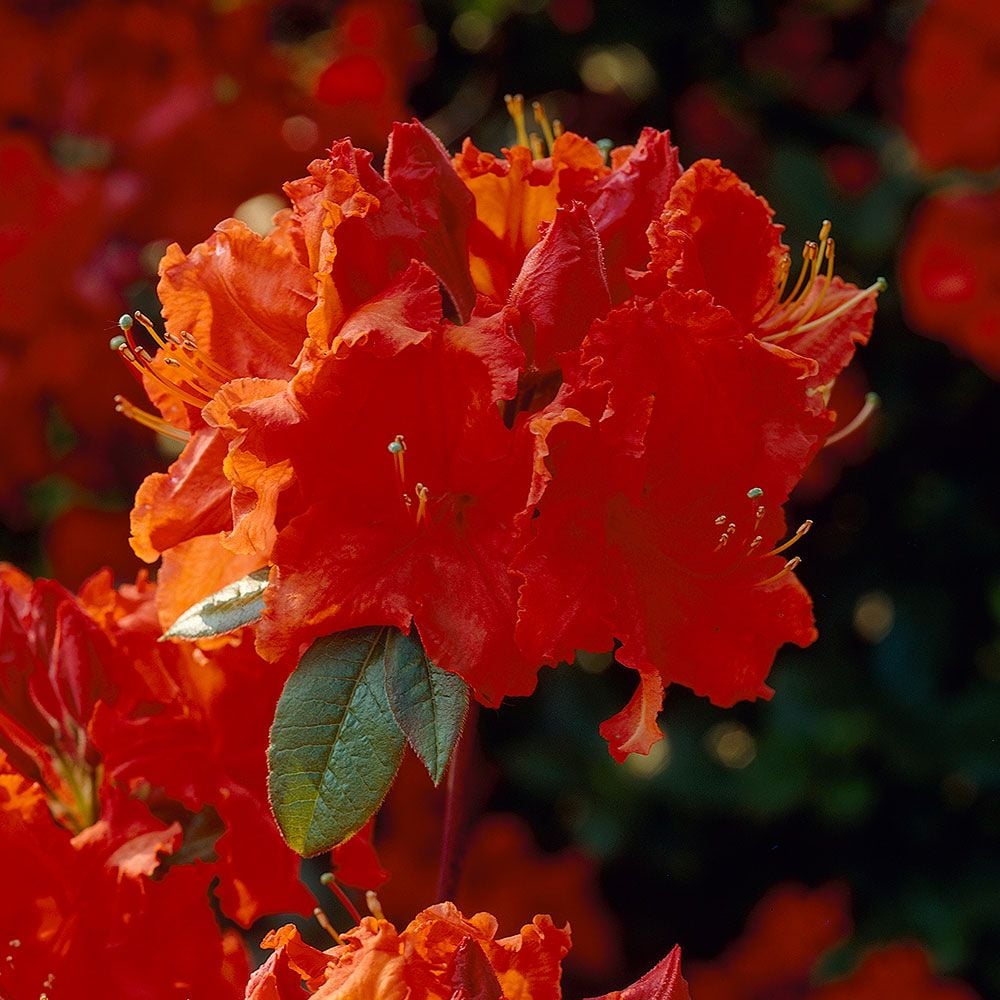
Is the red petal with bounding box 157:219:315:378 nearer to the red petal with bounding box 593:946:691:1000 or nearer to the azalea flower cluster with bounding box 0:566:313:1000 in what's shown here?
the azalea flower cluster with bounding box 0:566:313:1000

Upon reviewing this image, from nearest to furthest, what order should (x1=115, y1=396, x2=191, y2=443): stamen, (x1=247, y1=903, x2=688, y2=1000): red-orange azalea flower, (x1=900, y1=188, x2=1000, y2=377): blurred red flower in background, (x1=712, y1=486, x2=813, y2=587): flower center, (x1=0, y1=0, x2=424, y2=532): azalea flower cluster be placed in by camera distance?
(x1=247, y1=903, x2=688, y2=1000): red-orange azalea flower < (x1=712, y1=486, x2=813, y2=587): flower center < (x1=115, y1=396, x2=191, y2=443): stamen < (x1=0, y1=0, x2=424, y2=532): azalea flower cluster < (x1=900, y1=188, x2=1000, y2=377): blurred red flower in background

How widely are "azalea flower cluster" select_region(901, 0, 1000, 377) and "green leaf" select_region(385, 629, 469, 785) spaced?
122 centimetres

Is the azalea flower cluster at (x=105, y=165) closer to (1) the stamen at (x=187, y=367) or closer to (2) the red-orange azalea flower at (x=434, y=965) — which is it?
(1) the stamen at (x=187, y=367)

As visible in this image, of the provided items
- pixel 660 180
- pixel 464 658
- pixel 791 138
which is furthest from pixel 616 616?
pixel 791 138

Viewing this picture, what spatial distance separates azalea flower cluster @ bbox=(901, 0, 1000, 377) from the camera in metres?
1.93

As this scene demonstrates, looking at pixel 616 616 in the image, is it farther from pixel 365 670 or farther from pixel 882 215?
pixel 882 215

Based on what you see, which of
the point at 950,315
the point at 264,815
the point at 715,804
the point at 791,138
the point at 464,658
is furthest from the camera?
the point at 791,138

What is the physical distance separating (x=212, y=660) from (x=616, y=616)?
0.92 ft

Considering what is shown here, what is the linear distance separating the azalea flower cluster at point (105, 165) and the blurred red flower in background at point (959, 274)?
680mm

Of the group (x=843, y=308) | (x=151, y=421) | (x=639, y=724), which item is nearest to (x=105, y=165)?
(x=151, y=421)

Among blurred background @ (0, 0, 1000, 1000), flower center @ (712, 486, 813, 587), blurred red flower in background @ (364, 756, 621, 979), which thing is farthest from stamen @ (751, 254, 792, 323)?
blurred red flower in background @ (364, 756, 621, 979)

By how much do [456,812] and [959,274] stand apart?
46.0 inches

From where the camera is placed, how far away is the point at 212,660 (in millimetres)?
1021

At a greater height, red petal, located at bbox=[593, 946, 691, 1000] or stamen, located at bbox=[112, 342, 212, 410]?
stamen, located at bbox=[112, 342, 212, 410]
